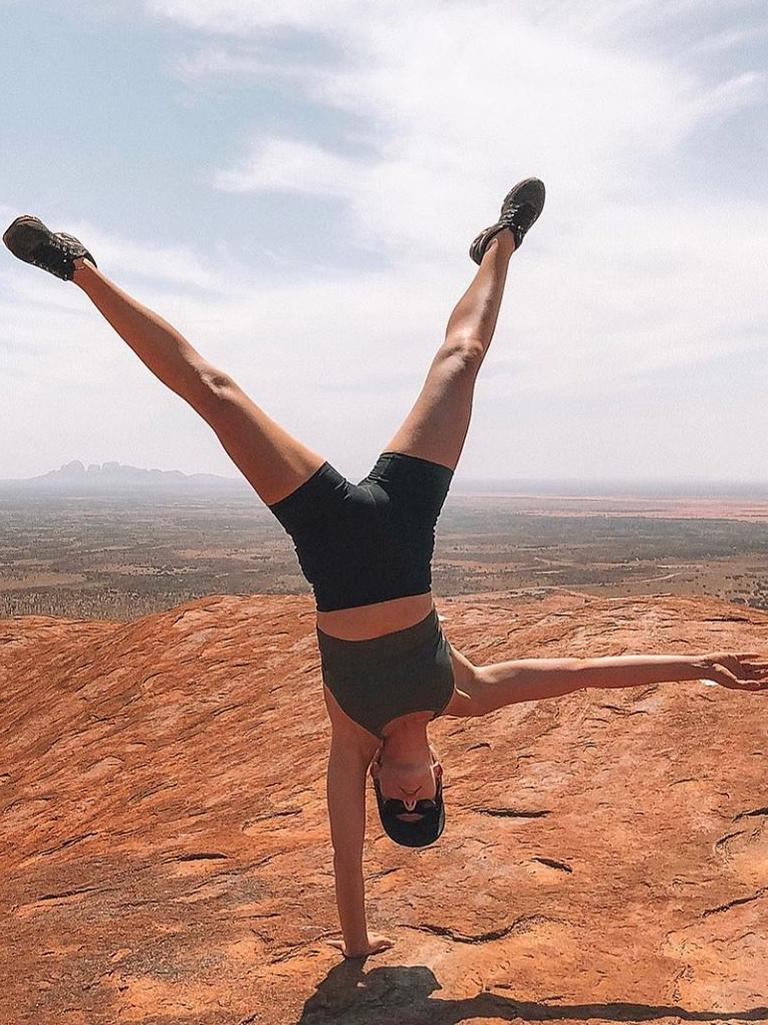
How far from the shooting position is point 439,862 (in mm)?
4680

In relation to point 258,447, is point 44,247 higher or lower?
higher

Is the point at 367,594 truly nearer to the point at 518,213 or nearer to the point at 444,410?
the point at 444,410

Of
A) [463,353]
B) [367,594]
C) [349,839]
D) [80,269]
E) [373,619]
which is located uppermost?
[80,269]

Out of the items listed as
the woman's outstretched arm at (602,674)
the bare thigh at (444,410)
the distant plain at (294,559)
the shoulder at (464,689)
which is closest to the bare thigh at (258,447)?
the bare thigh at (444,410)

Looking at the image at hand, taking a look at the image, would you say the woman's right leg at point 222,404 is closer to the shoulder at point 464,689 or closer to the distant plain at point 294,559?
the shoulder at point 464,689

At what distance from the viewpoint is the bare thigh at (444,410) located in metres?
3.92

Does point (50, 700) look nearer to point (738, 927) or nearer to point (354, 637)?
point (354, 637)

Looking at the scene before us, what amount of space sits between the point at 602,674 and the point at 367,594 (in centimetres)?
124

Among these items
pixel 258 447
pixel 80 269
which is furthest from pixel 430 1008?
pixel 80 269

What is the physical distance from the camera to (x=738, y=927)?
150 inches

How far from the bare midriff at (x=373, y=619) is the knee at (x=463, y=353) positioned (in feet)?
3.88

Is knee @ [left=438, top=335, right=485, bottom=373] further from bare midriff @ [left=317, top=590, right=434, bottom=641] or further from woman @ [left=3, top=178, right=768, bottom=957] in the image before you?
bare midriff @ [left=317, top=590, right=434, bottom=641]

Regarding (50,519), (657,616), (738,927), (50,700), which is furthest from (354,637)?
(50,519)

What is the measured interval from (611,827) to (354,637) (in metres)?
2.33
